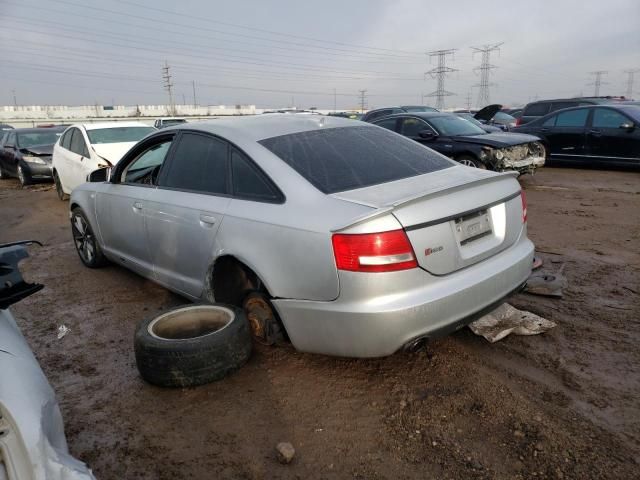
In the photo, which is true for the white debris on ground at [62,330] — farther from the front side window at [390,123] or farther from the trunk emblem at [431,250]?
the front side window at [390,123]

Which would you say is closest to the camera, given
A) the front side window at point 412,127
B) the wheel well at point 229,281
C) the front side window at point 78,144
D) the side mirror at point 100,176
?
the wheel well at point 229,281

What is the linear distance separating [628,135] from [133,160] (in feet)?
33.7

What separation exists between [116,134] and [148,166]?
5.70 meters

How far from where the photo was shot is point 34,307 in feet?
14.5

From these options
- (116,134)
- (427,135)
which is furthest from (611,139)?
(116,134)

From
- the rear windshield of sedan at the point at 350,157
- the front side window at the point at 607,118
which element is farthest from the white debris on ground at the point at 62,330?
the front side window at the point at 607,118

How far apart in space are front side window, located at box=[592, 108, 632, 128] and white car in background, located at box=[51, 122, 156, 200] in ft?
31.9

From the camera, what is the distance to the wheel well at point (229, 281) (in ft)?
10.4

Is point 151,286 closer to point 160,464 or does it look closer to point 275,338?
point 275,338

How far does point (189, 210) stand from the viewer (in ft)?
11.2

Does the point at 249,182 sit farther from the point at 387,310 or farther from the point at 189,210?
the point at 387,310

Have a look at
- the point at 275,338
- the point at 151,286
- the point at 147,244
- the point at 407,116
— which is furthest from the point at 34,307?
the point at 407,116

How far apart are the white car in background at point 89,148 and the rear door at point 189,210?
5.06m

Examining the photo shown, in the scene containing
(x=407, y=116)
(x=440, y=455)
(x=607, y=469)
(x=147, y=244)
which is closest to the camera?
(x=607, y=469)
